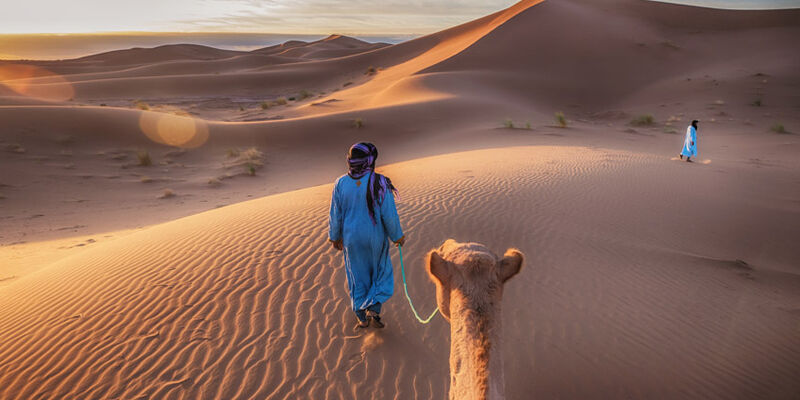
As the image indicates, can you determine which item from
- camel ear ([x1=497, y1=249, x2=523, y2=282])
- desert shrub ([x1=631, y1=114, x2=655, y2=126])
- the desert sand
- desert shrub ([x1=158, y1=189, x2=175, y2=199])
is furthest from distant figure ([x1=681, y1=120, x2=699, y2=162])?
desert shrub ([x1=158, y1=189, x2=175, y2=199])

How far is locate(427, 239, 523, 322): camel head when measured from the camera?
5.27 ft

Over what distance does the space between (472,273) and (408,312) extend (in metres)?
3.46

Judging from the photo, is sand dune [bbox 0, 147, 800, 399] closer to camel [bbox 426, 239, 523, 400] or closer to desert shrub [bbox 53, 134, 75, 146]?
camel [bbox 426, 239, 523, 400]

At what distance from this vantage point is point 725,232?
742cm

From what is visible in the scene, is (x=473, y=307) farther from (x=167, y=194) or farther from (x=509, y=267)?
(x=167, y=194)

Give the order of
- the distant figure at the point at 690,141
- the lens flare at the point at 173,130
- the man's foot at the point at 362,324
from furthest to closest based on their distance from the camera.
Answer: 1. the lens flare at the point at 173,130
2. the distant figure at the point at 690,141
3. the man's foot at the point at 362,324

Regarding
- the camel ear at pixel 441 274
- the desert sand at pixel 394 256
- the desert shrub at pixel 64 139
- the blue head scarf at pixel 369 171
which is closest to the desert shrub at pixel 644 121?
the desert sand at pixel 394 256

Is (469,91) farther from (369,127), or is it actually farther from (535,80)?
(369,127)

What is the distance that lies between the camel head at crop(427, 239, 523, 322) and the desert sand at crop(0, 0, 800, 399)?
8.59ft

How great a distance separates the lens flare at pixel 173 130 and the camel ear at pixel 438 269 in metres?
19.4

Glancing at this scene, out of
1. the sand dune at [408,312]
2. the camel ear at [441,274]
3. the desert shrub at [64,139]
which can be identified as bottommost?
the sand dune at [408,312]

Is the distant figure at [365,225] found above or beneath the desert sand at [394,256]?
above

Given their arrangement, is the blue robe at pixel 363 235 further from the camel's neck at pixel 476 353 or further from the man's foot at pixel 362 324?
the camel's neck at pixel 476 353

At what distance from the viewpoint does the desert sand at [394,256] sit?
3.99m
